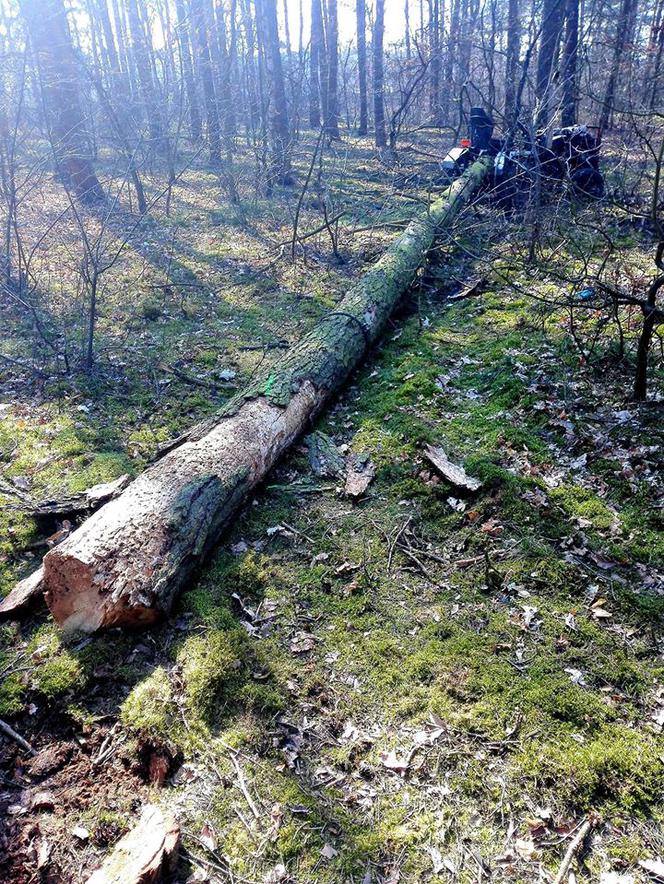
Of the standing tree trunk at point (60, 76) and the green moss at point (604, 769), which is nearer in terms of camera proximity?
the green moss at point (604, 769)

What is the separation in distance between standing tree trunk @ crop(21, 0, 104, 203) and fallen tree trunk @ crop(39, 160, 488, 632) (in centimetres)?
778

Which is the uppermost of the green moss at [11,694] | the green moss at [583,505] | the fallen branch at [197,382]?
the fallen branch at [197,382]

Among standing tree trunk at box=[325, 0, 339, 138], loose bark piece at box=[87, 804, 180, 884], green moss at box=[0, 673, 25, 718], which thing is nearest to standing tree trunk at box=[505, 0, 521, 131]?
standing tree trunk at box=[325, 0, 339, 138]

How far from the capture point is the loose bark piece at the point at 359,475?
4.25 m

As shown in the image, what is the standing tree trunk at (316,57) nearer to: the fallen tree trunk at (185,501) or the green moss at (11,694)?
the fallen tree trunk at (185,501)

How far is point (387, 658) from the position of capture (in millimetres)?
3072

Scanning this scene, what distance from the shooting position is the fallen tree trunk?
310cm

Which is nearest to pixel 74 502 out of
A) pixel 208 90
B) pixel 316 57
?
pixel 208 90

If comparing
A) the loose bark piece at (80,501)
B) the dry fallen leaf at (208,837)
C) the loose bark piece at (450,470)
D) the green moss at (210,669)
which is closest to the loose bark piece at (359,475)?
the loose bark piece at (450,470)

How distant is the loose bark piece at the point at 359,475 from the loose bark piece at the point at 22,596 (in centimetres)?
213

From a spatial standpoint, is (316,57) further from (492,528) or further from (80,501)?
(492,528)

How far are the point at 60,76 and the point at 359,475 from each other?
35.2ft

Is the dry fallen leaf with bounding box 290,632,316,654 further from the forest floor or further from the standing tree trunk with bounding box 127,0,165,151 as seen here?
the standing tree trunk with bounding box 127,0,165,151

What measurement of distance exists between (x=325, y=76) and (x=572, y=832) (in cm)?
1999
